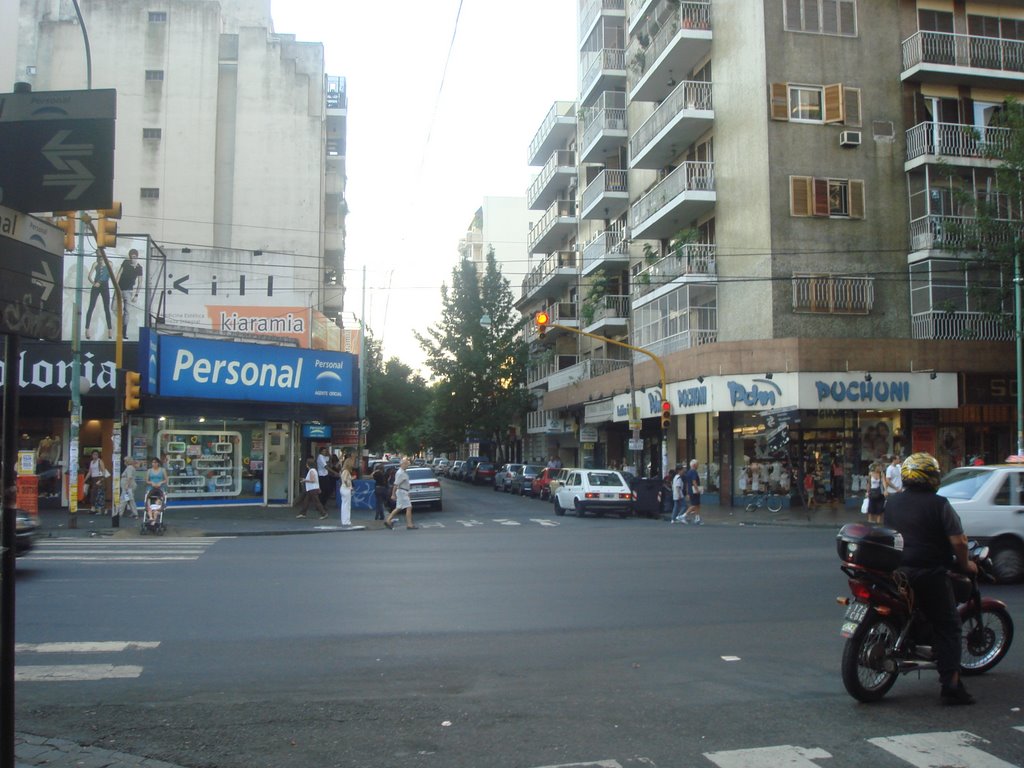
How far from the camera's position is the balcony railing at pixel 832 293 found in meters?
31.7

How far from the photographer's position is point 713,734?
20.3ft

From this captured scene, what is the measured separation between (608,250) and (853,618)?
→ 39.8 meters

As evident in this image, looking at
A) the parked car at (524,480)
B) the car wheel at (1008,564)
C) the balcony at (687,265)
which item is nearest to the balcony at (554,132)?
the balcony at (687,265)

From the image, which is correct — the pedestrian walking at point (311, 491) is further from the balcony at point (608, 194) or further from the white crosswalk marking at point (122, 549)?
the balcony at point (608, 194)

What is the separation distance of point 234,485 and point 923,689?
2672 centimetres

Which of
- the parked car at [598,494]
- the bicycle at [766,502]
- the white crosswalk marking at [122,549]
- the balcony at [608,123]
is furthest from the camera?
the balcony at [608,123]

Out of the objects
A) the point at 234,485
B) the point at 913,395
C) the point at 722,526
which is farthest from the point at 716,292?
the point at 234,485

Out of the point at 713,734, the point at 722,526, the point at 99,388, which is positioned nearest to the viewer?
the point at 713,734

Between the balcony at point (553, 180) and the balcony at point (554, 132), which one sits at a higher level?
the balcony at point (554, 132)

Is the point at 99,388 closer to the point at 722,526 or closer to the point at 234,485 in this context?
the point at 234,485

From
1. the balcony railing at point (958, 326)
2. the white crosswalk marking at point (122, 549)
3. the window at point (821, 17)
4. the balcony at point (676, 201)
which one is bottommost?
the white crosswalk marking at point (122, 549)

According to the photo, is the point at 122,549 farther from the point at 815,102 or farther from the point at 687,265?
the point at 815,102

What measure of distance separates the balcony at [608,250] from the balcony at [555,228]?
5.97 meters

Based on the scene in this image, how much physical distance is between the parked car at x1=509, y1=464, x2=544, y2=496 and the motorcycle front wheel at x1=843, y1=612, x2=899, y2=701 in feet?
127
